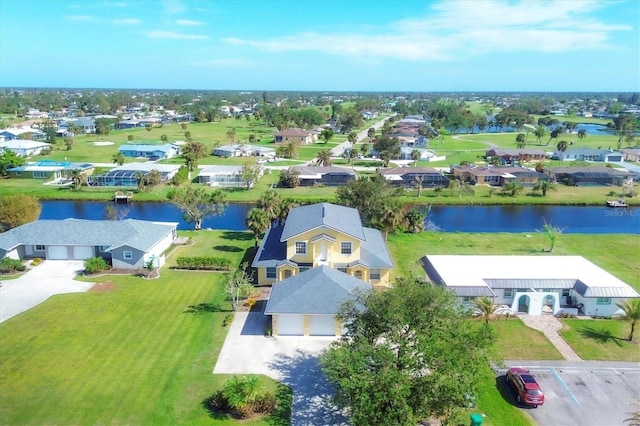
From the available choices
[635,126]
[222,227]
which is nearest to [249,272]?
[222,227]

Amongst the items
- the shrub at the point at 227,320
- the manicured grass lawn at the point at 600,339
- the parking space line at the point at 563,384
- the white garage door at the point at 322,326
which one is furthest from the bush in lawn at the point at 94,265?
the manicured grass lawn at the point at 600,339

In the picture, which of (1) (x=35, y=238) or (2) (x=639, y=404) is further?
(1) (x=35, y=238)

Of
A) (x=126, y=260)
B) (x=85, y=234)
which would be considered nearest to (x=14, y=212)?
(x=85, y=234)

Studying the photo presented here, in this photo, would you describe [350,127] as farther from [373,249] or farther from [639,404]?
[639,404]

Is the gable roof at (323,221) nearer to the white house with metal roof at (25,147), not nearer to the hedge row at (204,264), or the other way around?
the hedge row at (204,264)

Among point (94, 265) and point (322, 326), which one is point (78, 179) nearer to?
point (94, 265)
